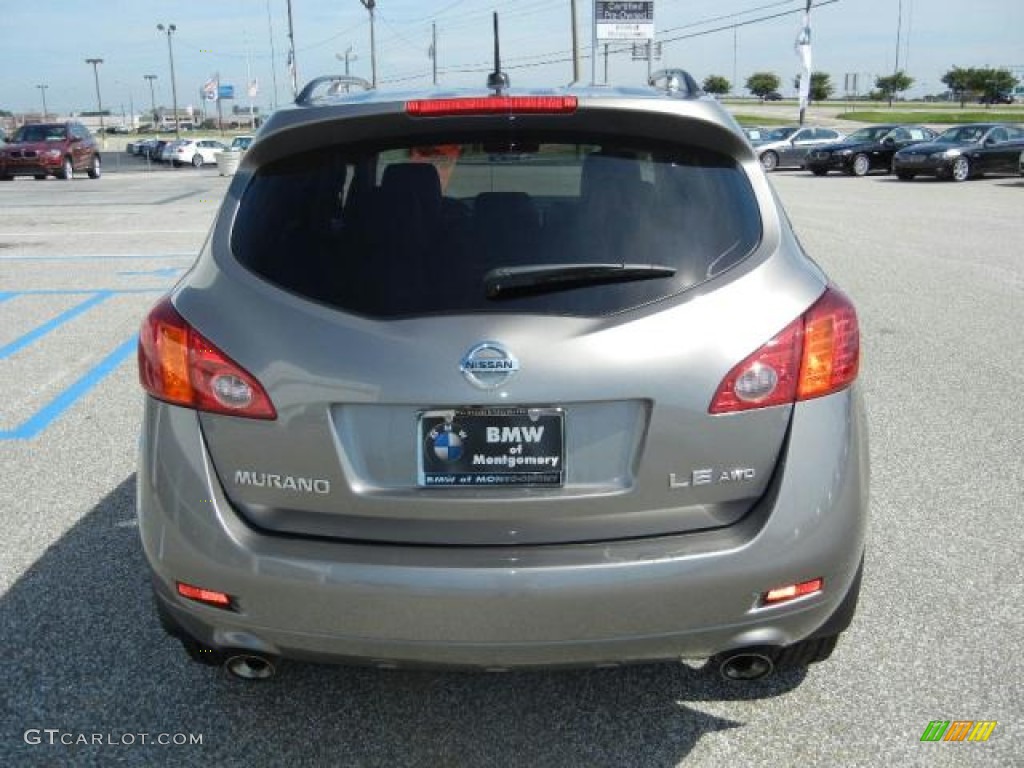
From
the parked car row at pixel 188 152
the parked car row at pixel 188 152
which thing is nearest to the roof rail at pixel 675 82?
the parked car row at pixel 188 152

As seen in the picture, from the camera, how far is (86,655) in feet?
10.6

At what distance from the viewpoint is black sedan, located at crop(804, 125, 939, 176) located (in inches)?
1245

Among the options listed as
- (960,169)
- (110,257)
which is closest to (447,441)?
(110,257)

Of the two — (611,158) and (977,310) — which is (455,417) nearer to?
(611,158)

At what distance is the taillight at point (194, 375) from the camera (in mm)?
2369

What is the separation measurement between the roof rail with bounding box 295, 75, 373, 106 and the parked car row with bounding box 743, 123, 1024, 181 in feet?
60.6

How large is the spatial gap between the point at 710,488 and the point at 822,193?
23.3 m

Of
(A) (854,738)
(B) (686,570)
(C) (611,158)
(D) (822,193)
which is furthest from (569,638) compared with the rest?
(D) (822,193)

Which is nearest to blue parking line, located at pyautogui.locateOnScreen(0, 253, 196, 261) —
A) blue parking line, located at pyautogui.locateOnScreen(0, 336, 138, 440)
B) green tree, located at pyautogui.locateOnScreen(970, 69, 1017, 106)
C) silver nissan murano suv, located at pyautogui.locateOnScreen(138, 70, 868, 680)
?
blue parking line, located at pyautogui.locateOnScreen(0, 336, 138, 440)

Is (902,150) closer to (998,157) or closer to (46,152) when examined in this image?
(998,157)

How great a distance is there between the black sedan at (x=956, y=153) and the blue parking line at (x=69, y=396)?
2492 cm

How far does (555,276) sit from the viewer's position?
234 cm

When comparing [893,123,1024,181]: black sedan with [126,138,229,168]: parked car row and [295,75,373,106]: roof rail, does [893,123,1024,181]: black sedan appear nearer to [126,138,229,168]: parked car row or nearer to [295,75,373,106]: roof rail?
[295,75,373,106]: roof rail

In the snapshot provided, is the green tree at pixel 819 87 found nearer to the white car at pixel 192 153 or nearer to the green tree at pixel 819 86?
the green tree at pixel 819 86
